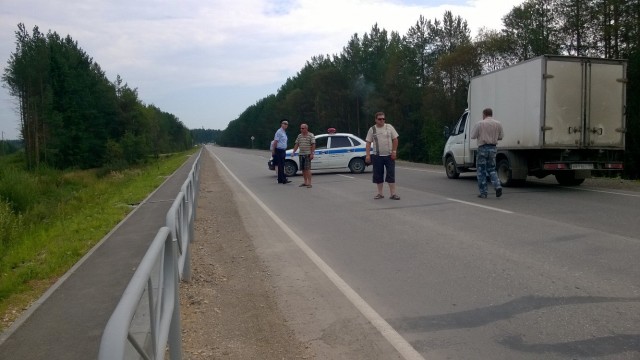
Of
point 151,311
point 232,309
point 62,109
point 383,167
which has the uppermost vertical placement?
point 62,109

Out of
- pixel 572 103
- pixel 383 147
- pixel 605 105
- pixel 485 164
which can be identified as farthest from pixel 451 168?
pixel 383 147

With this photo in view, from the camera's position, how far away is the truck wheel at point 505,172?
1556cm

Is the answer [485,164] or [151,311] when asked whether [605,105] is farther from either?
[151,311]

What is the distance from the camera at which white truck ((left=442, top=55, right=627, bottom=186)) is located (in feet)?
46.7

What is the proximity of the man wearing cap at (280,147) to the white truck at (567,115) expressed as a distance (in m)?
7.31

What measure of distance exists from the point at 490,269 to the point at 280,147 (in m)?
13.1

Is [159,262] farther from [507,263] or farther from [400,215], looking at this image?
[400,215]

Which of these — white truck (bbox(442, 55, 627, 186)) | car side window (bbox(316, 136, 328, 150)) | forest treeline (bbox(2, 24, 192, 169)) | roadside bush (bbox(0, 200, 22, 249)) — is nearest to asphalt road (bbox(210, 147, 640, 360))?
white truck (bbox(442, 55, 627, 186))

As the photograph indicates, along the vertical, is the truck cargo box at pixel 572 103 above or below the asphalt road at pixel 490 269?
above

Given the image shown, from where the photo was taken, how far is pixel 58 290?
7.16m

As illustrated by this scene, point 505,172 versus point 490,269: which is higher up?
point 505,172

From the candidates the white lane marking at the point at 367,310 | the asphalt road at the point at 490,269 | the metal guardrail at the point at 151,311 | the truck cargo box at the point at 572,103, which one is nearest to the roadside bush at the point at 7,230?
the asphalt road at the point at 490,269

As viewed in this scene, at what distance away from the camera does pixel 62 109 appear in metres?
69.7

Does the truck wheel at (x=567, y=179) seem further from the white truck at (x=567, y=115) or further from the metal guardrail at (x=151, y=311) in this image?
the metal guardrail at (x=151, y=311)
